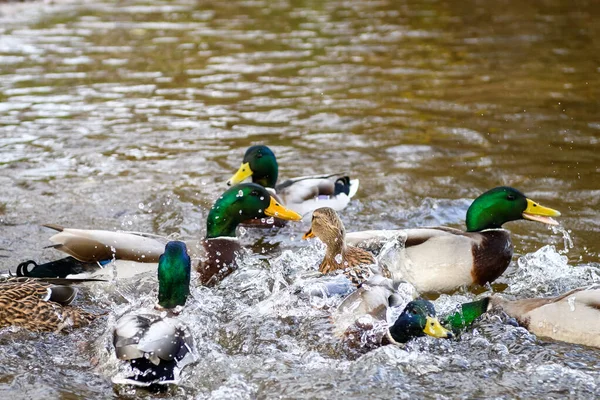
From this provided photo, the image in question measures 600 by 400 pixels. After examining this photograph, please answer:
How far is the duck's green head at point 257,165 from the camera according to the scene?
733cm

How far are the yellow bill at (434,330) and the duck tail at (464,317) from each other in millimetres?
265

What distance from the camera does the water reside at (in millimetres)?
4621

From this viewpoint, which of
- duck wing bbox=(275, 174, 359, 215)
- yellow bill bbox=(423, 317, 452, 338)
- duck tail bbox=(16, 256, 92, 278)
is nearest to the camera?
yellow bill bbox=(423, 317, 452, 338)

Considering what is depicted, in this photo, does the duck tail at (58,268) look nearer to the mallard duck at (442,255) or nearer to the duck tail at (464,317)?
the mallard duck at (442,255)

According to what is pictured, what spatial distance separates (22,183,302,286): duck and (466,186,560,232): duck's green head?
1174 millimetres

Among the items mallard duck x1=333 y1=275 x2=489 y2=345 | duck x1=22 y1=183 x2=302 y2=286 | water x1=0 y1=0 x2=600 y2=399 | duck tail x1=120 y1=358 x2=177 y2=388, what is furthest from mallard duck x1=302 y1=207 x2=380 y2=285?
duck tail x1=120 y1=358 x2=177 y2=388

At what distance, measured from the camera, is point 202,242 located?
601 cm

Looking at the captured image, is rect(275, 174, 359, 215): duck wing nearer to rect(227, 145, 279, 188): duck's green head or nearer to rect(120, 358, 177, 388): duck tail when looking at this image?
rect(227, 145, 279, 188): duck's green head

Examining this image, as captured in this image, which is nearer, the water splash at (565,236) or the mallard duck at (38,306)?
the mallard duck at (38,306)

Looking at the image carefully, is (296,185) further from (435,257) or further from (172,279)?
(172,279)

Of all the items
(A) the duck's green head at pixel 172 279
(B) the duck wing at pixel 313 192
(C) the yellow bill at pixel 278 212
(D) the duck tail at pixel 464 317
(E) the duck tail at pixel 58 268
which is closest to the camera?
(A) the duck's green head at pixel 172 279

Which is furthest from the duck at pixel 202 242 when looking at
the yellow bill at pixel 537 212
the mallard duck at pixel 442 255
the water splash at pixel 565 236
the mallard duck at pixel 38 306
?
the water splash at pixel 565 236

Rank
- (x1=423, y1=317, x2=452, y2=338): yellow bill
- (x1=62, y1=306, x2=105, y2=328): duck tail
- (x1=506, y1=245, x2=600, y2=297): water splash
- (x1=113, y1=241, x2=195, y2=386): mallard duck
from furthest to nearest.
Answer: (x1=506, y1=245, x2=600, y2=297): water splash < (x1=62, y1=306, x2=105, y2=328): duck tail < (x1=423, y1=317, x2=452, y2=338): yellow bill < (x1=113, y1=241, x2=195, y2=386): mallard duck

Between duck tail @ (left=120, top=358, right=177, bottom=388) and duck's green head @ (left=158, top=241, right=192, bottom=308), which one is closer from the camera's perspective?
duck tail @ (left=120, top=358, right=177, bottom=388)
